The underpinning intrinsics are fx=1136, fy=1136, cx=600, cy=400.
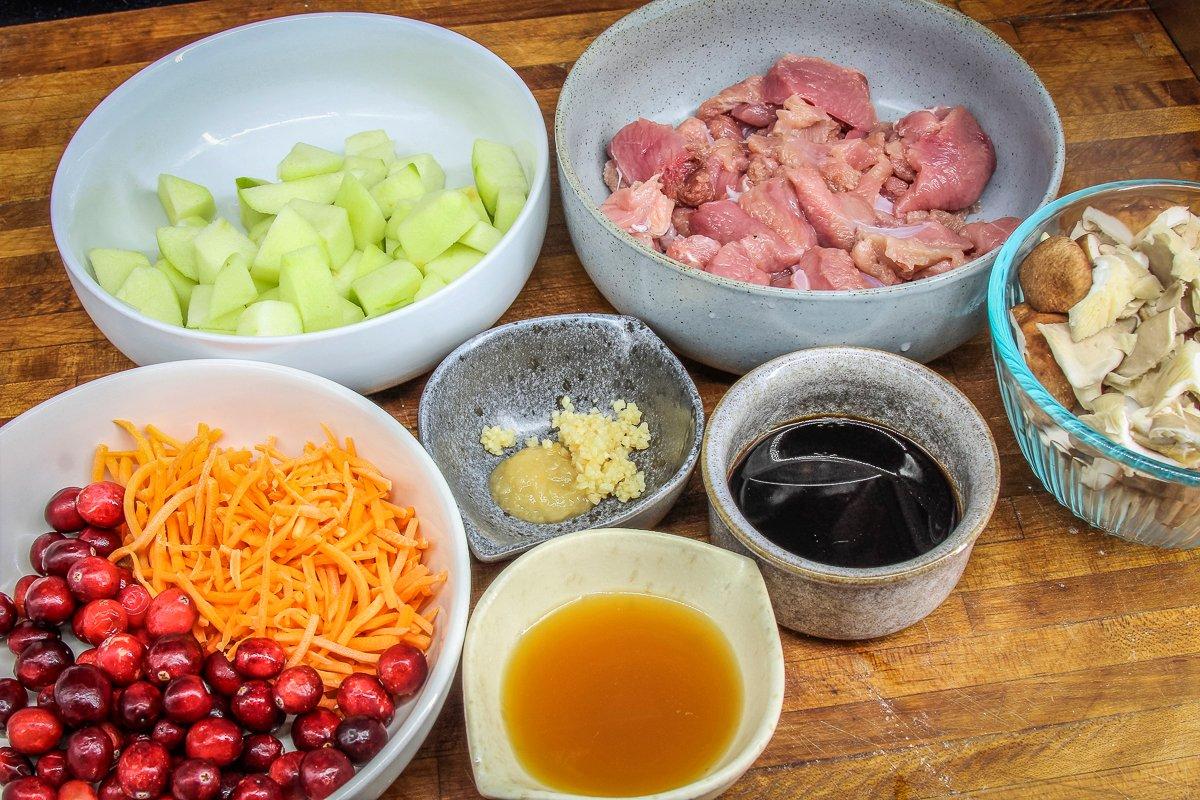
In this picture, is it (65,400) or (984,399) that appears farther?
(984,399)

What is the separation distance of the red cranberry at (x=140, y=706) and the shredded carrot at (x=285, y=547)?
13 cm

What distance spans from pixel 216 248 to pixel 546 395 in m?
0.66

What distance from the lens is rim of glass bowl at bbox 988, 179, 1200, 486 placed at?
5.20ft

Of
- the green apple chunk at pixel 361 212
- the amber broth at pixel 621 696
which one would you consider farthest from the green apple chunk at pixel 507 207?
the amber broth at pixel 621 696

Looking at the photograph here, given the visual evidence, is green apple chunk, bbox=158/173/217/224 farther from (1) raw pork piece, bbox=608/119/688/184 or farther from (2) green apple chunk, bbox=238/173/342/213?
(1) raw pork piece, bbox=608/119/688/184

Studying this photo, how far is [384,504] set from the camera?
1.80 metres

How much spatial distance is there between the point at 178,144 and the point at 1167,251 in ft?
6.37

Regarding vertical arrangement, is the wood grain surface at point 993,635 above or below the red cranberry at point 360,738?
below

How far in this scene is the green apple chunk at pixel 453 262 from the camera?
2094 millimetres

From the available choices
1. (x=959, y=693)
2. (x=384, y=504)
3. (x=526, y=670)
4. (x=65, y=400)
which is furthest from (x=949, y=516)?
(x=65, y=400)

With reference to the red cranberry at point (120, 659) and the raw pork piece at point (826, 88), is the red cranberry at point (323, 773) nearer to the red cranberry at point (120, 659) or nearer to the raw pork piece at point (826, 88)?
the red cranberry at point (120, 659)

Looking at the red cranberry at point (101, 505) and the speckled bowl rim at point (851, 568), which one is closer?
the speckled bowl rim at point (851, 568)

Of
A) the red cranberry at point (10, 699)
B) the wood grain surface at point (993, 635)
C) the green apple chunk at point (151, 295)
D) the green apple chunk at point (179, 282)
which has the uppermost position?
the green apple chunk at point (151, 295)

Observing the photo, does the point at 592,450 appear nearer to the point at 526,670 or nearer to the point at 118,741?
the point at 526,670
